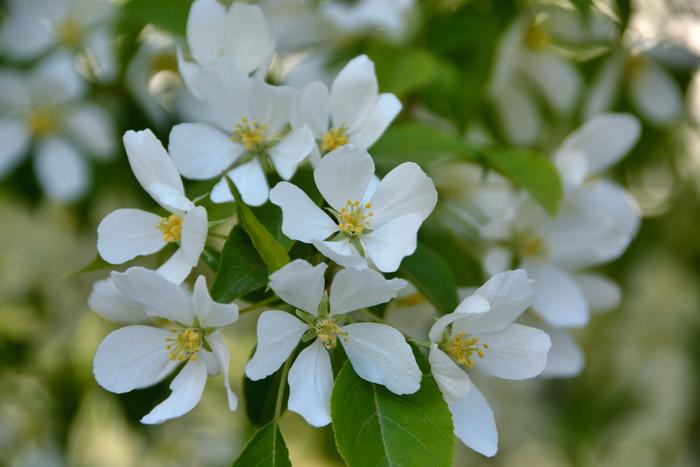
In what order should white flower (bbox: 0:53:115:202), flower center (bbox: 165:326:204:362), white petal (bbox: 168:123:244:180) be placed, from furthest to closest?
white flower (bbox: 0:53:115:202) < white petal (bbox: 168:123:244:180) < flower center (bbox: 165:326:204:362)

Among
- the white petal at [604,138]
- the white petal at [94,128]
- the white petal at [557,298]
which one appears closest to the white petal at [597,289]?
the white petal at [557,298]

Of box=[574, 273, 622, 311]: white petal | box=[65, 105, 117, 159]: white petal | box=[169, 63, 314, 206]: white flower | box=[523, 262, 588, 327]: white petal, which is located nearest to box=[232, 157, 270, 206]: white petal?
box=[169, 63, 314, 206]: white flower

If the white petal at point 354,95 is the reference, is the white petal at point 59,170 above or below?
below

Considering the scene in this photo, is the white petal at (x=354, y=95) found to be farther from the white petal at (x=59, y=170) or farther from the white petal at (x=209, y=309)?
the white petal at (x=59, y=170)

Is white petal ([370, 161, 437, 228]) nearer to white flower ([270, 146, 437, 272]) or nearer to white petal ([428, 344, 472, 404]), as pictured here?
white flower ([270, 146, 437, 272])

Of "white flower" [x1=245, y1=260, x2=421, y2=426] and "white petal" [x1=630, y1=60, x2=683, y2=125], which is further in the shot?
"white petal" [x1=630, y1=60, x2=683, y2=125]

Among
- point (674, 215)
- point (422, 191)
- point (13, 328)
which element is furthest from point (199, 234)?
point (674, 215)

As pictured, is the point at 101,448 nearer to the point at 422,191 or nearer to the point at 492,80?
the point at 492,80
